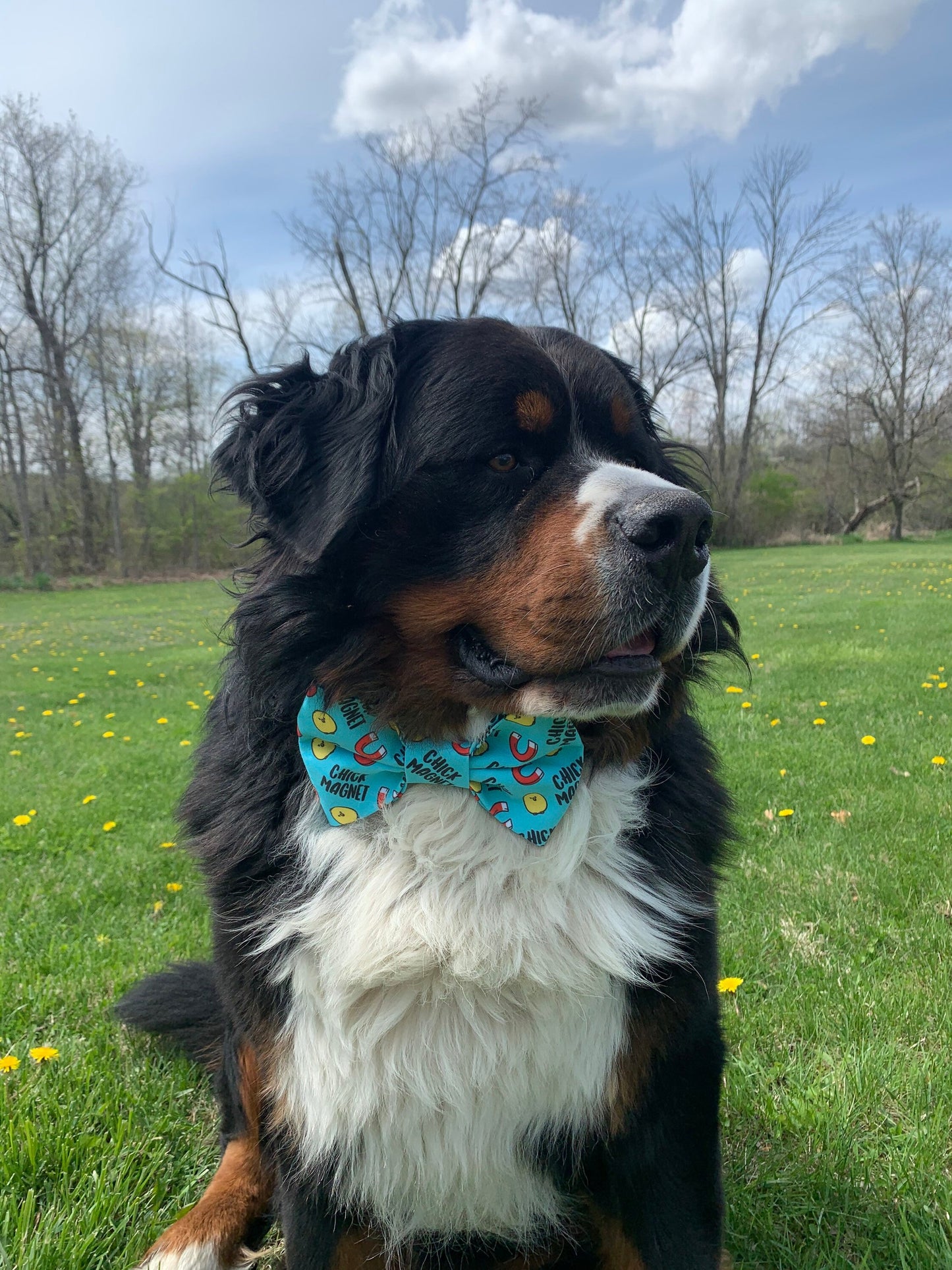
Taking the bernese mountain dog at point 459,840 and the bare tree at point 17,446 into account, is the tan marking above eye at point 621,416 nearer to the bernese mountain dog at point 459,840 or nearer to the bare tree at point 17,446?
the bernese mountain dog at point 459,840

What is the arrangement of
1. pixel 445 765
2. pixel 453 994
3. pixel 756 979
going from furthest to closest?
pixel 756 979 < pixel 445 765 < pixel 453 994

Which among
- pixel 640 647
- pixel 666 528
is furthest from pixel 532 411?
pixel 640 647

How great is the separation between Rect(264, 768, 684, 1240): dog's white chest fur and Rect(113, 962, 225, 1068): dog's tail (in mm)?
855

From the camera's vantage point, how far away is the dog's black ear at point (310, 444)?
1.83m

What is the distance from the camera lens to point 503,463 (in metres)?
1.93

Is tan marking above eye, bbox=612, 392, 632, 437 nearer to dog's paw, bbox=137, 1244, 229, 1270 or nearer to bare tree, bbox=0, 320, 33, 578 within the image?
dog's paw, bbox=137, 1244, 229, 1270

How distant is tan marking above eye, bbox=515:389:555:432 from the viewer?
76.0 inches

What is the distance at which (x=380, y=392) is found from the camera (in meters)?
1.93

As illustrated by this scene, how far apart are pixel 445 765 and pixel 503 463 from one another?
732 mm

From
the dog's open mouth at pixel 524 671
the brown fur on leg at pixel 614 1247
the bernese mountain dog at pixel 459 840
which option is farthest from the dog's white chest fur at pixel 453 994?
the dog's open mouth at pixel 524 671

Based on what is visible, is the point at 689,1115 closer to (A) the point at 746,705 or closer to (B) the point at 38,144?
(A) the point at 746,705

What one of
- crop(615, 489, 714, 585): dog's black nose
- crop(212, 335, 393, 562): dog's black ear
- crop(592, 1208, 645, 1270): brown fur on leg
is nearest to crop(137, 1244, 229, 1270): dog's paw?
crop(592, 1208, 645, 1270): brown fur on leg

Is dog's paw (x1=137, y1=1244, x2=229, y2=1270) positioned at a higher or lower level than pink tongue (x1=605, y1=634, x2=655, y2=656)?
lower

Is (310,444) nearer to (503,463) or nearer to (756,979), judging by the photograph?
(503,463)
